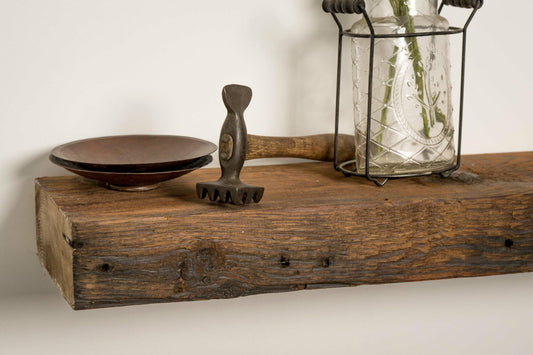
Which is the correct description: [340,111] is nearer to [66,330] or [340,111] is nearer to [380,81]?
[380,81]

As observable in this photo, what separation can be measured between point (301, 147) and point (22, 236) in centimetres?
49

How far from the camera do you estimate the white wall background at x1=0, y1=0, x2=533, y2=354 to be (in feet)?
3.96

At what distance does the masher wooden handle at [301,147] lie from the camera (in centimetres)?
134

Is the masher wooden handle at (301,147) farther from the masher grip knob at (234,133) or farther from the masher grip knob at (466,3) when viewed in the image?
the masher grip knob at (466,3)

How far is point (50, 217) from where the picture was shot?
1.21 m

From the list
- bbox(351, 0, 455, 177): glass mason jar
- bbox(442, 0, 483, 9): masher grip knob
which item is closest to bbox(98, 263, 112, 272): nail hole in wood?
bbox(351, 0, 455, 177): glass mason jar

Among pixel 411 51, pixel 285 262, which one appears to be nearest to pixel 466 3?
pixel 411 51

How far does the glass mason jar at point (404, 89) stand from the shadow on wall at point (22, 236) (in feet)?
1.74

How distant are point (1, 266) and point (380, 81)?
27.4 inches

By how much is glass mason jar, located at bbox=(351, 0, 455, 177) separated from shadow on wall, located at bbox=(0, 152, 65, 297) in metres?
0.53

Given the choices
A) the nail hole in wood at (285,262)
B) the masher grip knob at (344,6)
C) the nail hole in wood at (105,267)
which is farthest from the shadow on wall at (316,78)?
the nail hole in wood at (105,267)

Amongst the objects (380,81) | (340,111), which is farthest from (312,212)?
(340,111)

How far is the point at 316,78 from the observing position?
1460mm

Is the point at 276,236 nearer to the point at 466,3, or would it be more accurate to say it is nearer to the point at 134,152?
the point at 134,152
